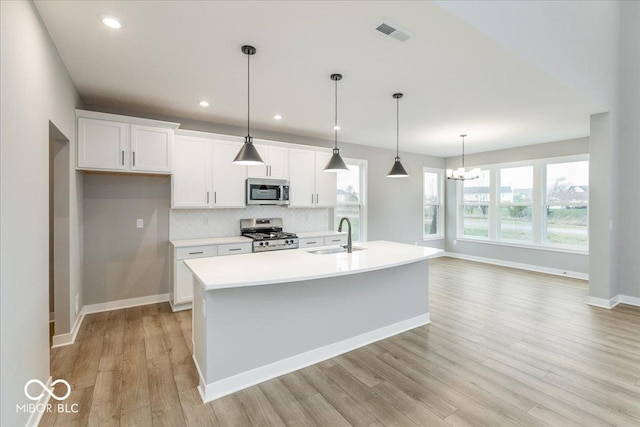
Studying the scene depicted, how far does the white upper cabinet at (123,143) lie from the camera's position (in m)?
3.41

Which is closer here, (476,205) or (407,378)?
(407,378)

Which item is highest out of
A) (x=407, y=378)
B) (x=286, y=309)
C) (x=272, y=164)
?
(x=272, y=164)

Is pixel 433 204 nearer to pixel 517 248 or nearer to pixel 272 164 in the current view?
pixel 517 248

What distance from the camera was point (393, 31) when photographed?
2.25m

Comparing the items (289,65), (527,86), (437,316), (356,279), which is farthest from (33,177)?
(527,86)

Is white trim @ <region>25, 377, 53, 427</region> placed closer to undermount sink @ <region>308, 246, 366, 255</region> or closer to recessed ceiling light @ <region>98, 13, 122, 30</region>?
undermount sink @ <region>308, 246, 366, 255</region>

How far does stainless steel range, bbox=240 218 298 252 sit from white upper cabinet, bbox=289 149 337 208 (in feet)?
1.59

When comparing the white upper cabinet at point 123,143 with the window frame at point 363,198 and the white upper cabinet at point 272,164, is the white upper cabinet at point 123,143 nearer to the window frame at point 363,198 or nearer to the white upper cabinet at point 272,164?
the white upper cabinet at point 272,164

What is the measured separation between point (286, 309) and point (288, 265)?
14.7 inches

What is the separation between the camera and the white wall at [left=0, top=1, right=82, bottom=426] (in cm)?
156

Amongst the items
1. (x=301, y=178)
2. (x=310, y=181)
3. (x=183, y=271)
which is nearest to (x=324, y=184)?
(x=310, y=181)

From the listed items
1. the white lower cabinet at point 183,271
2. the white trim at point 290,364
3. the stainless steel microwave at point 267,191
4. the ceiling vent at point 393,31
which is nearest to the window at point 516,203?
the white trim at point 290,364

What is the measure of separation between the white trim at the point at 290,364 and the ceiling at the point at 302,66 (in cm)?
261

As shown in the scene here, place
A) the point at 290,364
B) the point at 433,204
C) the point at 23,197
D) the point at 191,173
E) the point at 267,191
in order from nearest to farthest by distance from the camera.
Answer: the point at 23,197 → the point at 290,364 → the point at 191,173 → the point at 267,191 → the point at 433,204
